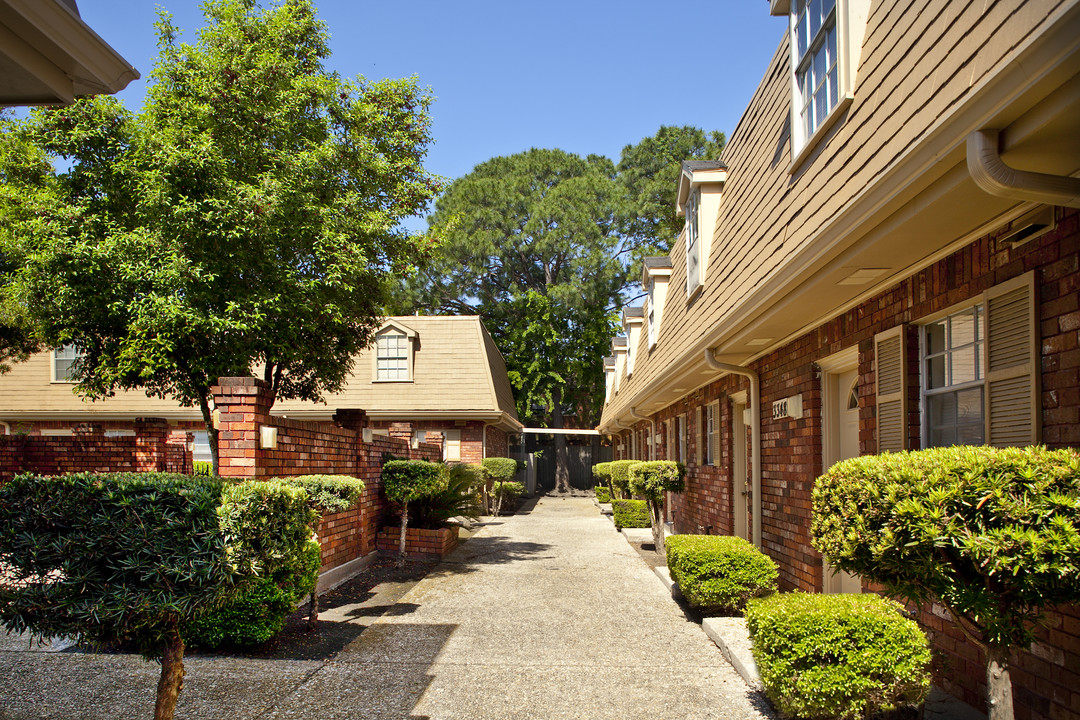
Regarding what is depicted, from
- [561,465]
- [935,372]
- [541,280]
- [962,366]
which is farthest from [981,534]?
[541,280]

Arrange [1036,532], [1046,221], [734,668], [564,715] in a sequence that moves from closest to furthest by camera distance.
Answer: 1. [1036,532]
2. [1046,221]
3. [564,715]
4. [734,668]

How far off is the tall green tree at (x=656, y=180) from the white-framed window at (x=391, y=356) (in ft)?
53.2

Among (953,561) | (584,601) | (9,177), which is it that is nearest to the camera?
(953,561)

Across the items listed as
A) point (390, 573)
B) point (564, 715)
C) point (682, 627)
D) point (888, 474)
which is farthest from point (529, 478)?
point (888, 474)

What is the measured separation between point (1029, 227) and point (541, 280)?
3213 cm

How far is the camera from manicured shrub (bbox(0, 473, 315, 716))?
3.40 meters

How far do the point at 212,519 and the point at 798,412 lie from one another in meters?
5.22

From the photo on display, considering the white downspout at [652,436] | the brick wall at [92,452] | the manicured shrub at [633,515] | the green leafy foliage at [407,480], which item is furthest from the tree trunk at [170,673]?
the white downspout at [652,436]

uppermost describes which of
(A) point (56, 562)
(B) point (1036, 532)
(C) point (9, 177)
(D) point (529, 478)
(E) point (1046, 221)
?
(C) point (9, 177)

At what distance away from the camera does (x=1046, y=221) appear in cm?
331

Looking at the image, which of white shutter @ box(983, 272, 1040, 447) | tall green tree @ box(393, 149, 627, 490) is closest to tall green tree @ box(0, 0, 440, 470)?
white shutter @ box(983, 272, 1040, 447)

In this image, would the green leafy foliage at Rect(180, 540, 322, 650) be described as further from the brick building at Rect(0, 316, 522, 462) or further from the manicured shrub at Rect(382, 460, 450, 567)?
the brick building at Rect(0, 316, 522, 462)

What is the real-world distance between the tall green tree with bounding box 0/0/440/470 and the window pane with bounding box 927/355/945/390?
7142 mm

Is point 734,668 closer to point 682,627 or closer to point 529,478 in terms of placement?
point 682,627
